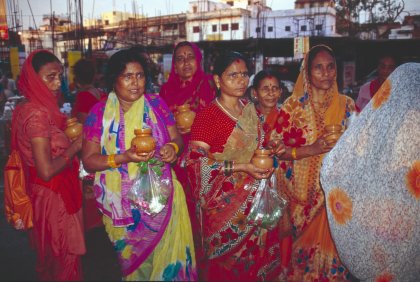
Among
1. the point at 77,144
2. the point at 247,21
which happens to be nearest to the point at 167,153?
A: the point at 77,144

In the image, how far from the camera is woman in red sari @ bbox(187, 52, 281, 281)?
238 cm

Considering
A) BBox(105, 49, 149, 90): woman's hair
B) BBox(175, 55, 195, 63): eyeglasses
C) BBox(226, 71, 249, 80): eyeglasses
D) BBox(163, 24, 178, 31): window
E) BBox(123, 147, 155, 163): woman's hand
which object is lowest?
BBox(123, 147, 155, 163): woman's hand

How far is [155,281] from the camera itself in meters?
2.27

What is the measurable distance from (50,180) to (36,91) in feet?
1.99

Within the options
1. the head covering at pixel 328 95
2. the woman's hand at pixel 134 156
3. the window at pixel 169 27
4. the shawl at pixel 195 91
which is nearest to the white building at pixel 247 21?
the window at pixel 169 27

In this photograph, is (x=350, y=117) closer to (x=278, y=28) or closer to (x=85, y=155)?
(x=85, y=155)

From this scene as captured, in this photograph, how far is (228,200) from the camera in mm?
2463

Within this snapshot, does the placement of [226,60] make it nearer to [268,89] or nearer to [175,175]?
[175,175]

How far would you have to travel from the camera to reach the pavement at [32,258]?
3313 millimetres

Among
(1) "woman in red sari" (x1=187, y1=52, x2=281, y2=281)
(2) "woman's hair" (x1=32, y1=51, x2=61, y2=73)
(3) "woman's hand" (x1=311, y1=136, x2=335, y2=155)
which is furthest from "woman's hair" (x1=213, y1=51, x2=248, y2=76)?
(2) "woman's hair" (x1=32, y1=51, x2=61, y2=73)

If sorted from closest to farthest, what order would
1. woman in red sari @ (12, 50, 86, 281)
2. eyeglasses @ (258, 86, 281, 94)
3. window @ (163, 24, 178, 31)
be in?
woman in red sari @ (12, 50, 86, 281) < eyeglasses @ (258, 86, 281, 94) < window @ (163, 24, 178, 31)

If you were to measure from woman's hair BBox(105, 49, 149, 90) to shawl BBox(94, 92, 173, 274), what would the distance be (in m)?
0.12

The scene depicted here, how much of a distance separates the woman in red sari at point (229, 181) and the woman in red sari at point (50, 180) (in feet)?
2.85

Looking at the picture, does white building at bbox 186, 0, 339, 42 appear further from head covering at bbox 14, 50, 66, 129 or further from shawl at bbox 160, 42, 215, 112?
head covering at bbox 14, 50, 66, 129
